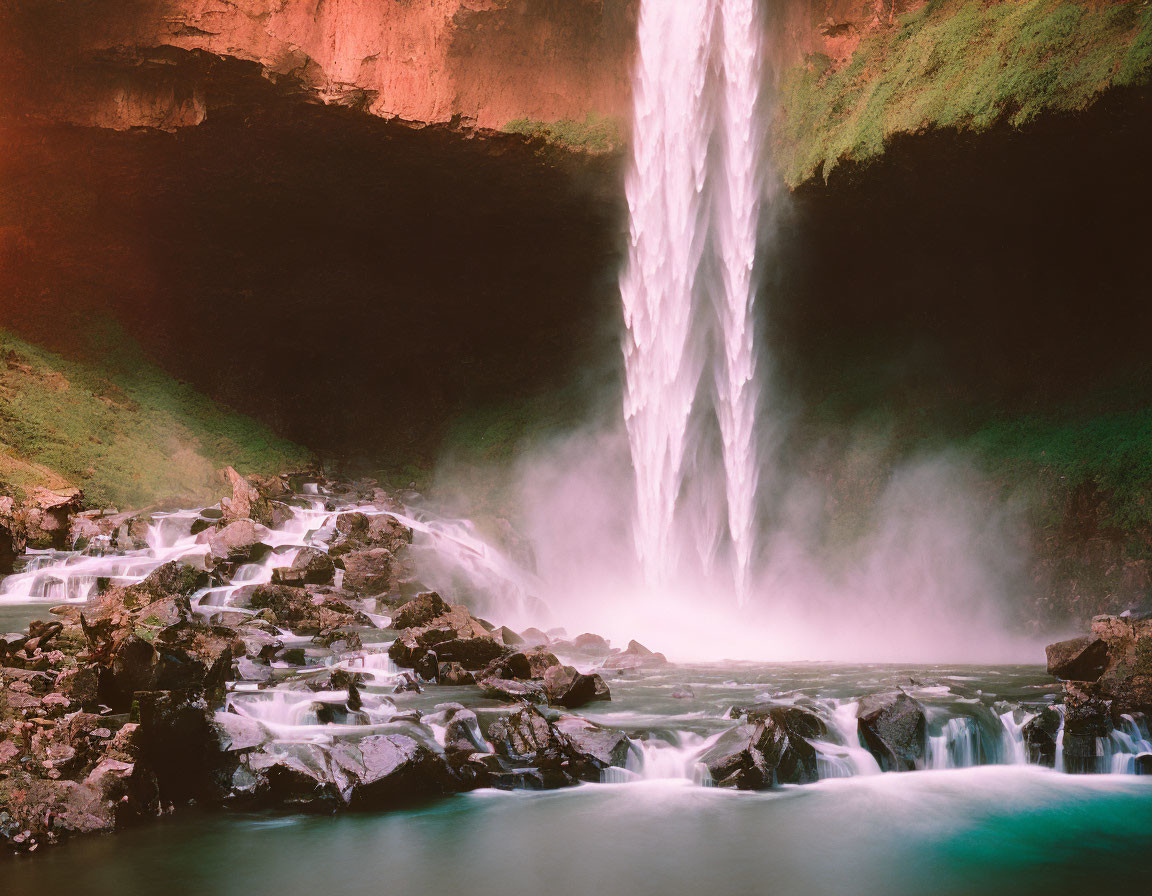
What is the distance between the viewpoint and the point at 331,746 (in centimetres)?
706

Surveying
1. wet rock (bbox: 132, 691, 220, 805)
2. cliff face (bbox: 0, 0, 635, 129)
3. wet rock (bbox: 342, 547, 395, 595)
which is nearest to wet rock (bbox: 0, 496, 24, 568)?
wet rock (bbox: 342, 547, 395, 595)

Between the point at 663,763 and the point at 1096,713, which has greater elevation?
the point at 1096,713

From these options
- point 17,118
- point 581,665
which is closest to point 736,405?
point 581,665

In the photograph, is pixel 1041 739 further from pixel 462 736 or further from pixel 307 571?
pixel 307 571

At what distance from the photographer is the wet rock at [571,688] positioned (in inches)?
349

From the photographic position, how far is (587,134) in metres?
20.7

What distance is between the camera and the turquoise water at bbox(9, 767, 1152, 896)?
5.46 metres

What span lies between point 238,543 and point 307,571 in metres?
1.85

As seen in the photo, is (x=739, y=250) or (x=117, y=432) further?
(x=117, y=432)

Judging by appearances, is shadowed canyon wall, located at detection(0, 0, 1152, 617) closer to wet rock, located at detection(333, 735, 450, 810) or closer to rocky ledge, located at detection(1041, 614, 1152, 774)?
rocky ledge, located at detection(1041, 614, 1152, 774)

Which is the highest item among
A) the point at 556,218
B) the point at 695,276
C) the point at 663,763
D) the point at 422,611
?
the point at 556,218

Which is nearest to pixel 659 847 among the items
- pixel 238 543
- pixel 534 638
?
pixel 534 638

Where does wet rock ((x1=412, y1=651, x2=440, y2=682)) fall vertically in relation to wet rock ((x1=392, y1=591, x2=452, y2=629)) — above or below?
below

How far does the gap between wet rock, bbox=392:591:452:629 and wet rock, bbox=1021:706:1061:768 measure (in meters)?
7.31
